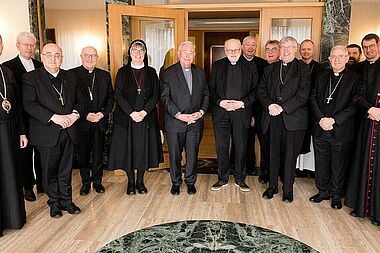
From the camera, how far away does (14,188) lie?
10.00 feet

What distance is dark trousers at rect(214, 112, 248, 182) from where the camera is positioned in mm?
3994

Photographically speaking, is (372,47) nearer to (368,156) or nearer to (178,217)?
(368,156)

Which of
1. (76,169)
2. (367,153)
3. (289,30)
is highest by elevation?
(289,30)

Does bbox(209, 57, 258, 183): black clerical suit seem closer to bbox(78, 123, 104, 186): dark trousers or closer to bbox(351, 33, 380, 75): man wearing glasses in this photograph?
bbox(351, 33, 380, 75): man wearing glasses

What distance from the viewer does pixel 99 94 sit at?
12.8 ft

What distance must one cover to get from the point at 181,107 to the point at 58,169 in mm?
1378

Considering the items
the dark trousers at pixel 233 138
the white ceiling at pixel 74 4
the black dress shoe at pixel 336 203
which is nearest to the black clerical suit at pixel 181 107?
the dark trousers at pixel 233 138

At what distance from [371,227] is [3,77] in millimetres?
3427

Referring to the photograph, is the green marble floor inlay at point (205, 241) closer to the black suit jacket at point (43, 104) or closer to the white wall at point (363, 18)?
the black suit jacket at point (43, 104)

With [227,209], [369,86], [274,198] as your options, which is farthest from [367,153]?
[227,209]

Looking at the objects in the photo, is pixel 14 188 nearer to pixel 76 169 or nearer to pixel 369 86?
pixel 76 169

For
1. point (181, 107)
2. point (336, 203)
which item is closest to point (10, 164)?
point (181, 107)

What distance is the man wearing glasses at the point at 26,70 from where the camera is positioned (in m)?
3.61

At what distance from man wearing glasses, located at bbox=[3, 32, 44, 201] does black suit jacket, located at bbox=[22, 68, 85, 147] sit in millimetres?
242
